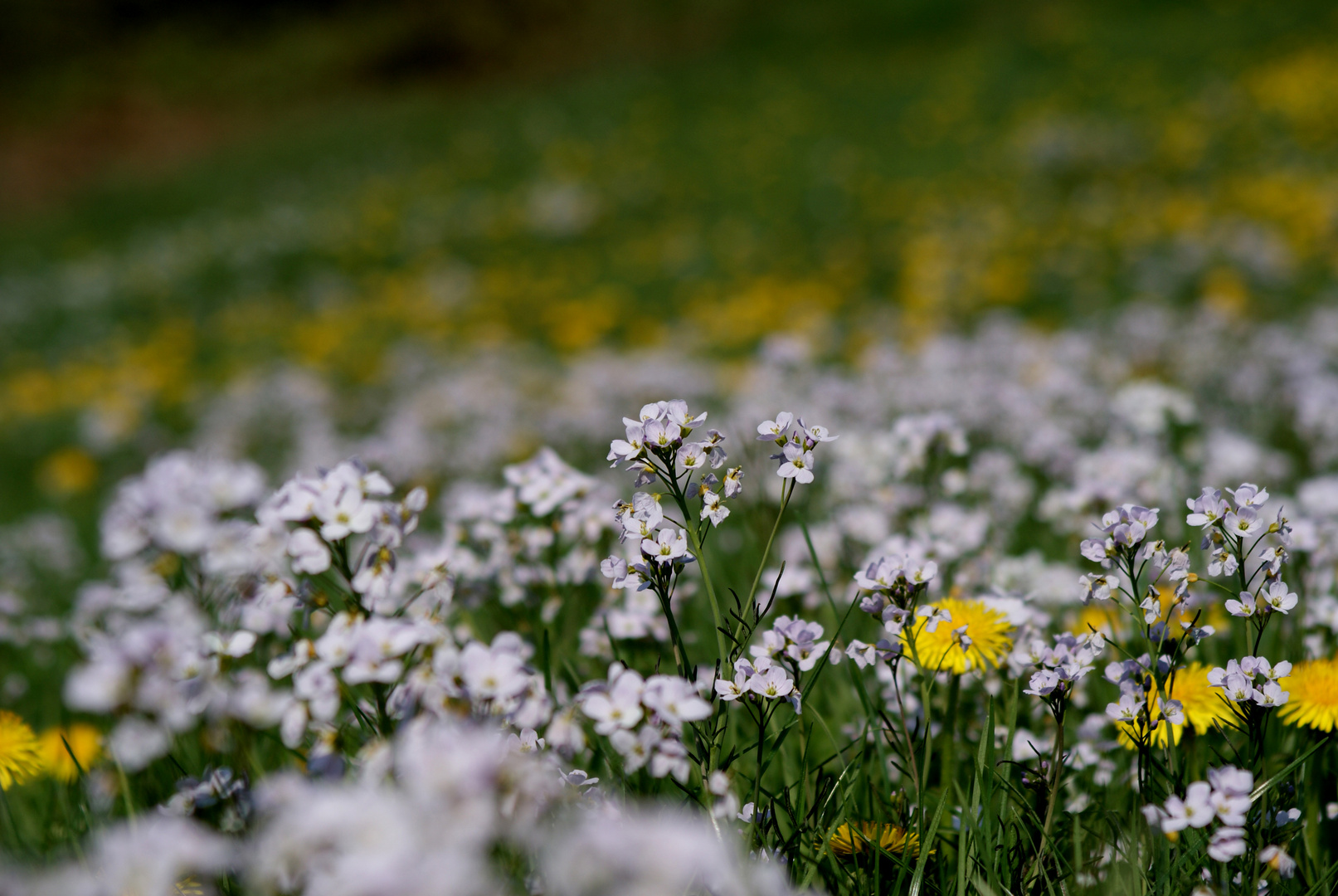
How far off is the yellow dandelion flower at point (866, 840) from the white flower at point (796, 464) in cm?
58

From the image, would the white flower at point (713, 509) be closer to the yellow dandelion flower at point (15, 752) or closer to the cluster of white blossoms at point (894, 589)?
the cluster of white blossoms at point (894, 589)

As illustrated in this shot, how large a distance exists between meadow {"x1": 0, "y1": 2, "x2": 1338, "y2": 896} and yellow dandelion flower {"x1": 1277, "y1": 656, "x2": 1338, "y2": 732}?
0.01 metres

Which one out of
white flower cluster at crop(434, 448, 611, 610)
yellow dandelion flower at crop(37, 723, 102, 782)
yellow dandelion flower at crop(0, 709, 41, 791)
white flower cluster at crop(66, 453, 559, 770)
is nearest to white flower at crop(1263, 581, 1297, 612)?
white flower cluster at crop(66, 453, 559, 770)

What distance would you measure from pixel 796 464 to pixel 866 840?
0.63m

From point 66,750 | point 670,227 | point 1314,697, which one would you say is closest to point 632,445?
point 1314,697

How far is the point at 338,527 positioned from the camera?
128 centimetres

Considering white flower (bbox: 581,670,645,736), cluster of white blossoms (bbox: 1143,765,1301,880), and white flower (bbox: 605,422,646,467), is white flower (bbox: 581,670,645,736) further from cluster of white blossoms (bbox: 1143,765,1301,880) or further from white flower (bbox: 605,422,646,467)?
cluster of white blossoms (bbox: 1143,765,1301,880)

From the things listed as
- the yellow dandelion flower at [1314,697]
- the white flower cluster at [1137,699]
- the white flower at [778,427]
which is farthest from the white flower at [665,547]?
the yellow dandelion flower at [1314,697]

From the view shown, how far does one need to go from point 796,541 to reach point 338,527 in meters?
1.71

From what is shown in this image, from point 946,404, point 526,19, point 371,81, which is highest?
point 526,19

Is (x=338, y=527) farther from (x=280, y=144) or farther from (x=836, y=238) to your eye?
(x=280, y=144)

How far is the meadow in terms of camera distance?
1199mm

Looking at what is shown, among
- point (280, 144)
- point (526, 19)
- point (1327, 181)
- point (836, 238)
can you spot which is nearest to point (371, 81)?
point (526, 19)

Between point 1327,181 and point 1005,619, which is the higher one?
point 1327,181
